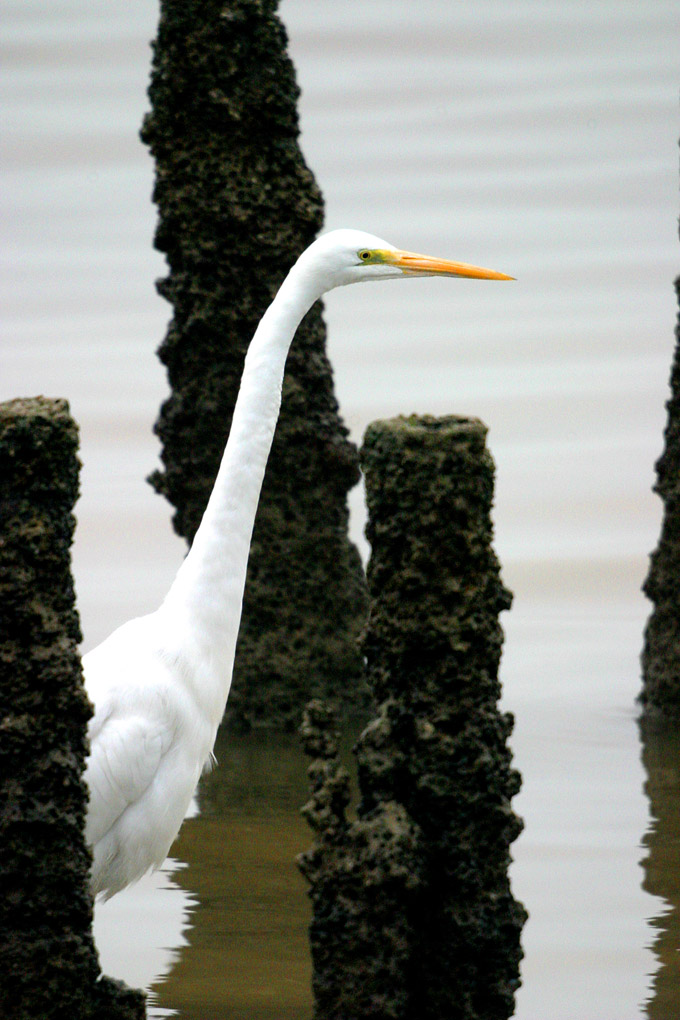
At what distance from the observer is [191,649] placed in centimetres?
400

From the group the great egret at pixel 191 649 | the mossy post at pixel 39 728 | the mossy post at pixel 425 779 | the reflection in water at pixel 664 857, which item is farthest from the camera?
the reflection in water at pixel 664 857

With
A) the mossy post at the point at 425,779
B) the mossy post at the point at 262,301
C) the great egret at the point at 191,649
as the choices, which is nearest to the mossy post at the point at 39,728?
the mossy post at the point at 425,779

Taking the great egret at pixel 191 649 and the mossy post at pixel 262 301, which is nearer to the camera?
the great egret at pixel 191 649

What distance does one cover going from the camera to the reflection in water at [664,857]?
13.3 ft

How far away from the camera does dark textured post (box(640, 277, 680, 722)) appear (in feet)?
21.8

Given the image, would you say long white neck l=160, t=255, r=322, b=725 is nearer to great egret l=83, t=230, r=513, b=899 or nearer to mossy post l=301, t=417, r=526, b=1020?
great egret l=83, t=230, r=513, b=899

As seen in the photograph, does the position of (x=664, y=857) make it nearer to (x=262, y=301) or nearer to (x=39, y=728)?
(x=39, y=728)

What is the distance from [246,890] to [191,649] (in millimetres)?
1068

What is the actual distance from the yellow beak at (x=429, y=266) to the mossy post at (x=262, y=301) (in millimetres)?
2403

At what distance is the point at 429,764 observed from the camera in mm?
3234

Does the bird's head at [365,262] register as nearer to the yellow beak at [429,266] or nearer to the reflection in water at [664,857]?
the yellow beak at [429,266]

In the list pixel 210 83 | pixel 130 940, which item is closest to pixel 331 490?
pixel 210 83

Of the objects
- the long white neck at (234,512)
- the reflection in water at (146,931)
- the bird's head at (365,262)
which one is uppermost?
the bird's head at (365,262)

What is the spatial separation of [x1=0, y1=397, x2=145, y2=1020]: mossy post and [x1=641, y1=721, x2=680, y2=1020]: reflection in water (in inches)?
60.1
